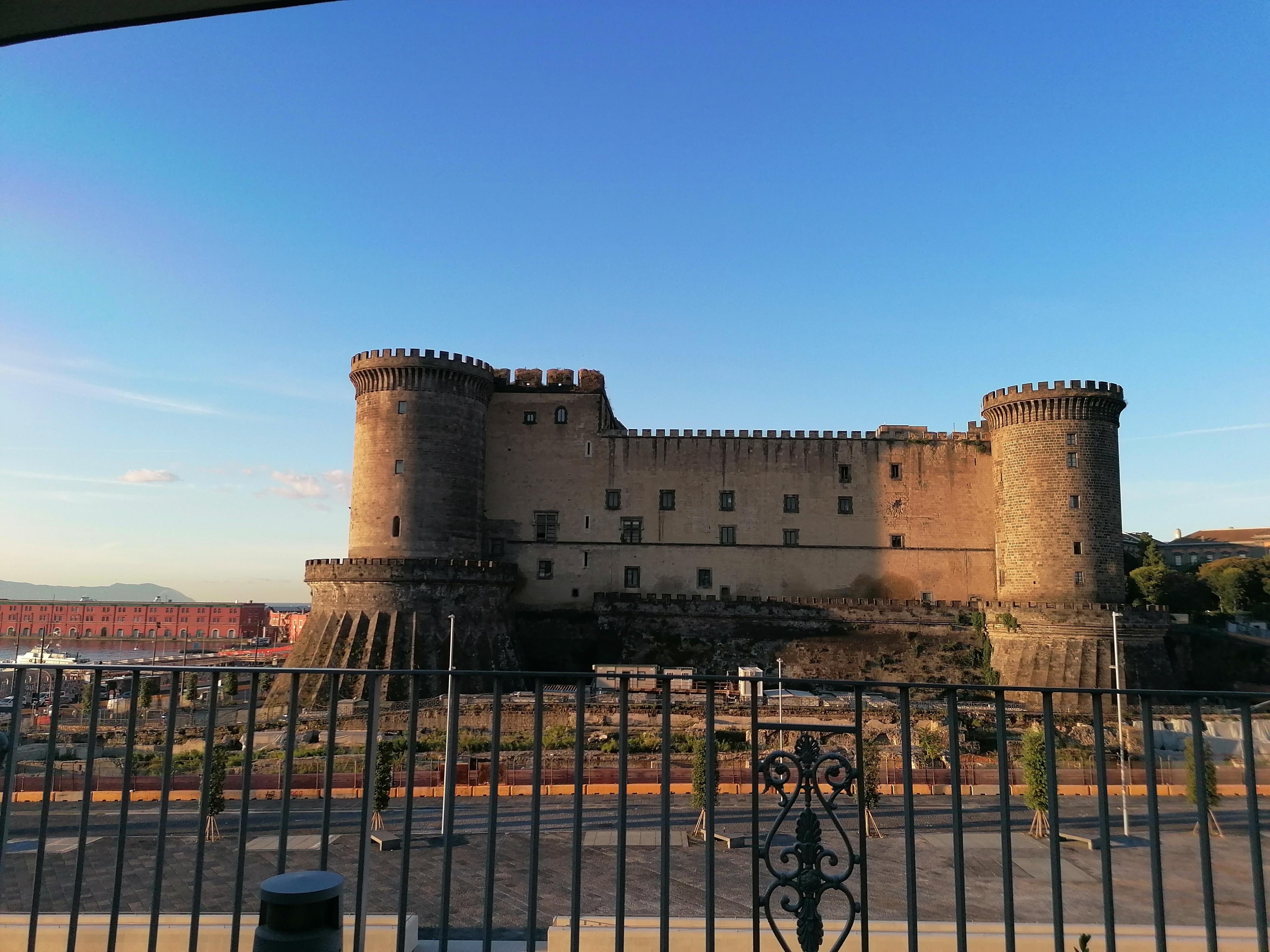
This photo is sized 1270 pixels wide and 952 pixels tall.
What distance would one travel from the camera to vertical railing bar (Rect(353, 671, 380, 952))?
140 inches

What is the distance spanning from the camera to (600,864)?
540 inches

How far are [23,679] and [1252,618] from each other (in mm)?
58587

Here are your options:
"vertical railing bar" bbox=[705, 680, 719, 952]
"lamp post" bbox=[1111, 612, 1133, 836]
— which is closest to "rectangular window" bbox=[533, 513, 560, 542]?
"lamp post" bbox=[1111, 612, 1133, 836]

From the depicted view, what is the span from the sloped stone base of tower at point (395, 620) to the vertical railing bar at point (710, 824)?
26.4 m

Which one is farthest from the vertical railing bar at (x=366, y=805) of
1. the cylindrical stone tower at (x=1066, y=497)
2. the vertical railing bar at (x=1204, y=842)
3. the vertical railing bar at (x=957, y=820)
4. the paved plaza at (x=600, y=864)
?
the cylindrical stone tower at (x=1066, y=497)

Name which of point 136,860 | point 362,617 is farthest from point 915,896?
point 362,617

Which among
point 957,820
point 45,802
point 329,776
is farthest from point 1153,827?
point 45,802

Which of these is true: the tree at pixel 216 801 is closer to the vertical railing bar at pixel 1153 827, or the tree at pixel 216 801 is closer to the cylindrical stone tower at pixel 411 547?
the cylindrical stone tower at pixel 411 547

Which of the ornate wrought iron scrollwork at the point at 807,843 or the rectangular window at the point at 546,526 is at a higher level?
the rectangular window at the point at 546,526

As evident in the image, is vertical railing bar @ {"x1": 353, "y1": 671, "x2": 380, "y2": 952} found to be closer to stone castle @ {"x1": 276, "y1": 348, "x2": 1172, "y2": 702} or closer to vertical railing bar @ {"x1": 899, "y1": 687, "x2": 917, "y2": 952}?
vertical railing bar @ {"x1": 899, "y1": 687, "x2": 917, "y2": 952}

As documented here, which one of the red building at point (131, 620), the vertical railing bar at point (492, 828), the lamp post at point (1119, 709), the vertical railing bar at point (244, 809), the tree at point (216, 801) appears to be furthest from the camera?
the red building at point (131, 620)

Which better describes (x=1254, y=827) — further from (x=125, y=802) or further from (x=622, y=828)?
(x=125, y=802)

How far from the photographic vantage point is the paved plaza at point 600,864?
1130 centimetres

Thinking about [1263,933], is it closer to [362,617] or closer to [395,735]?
[395,735]
